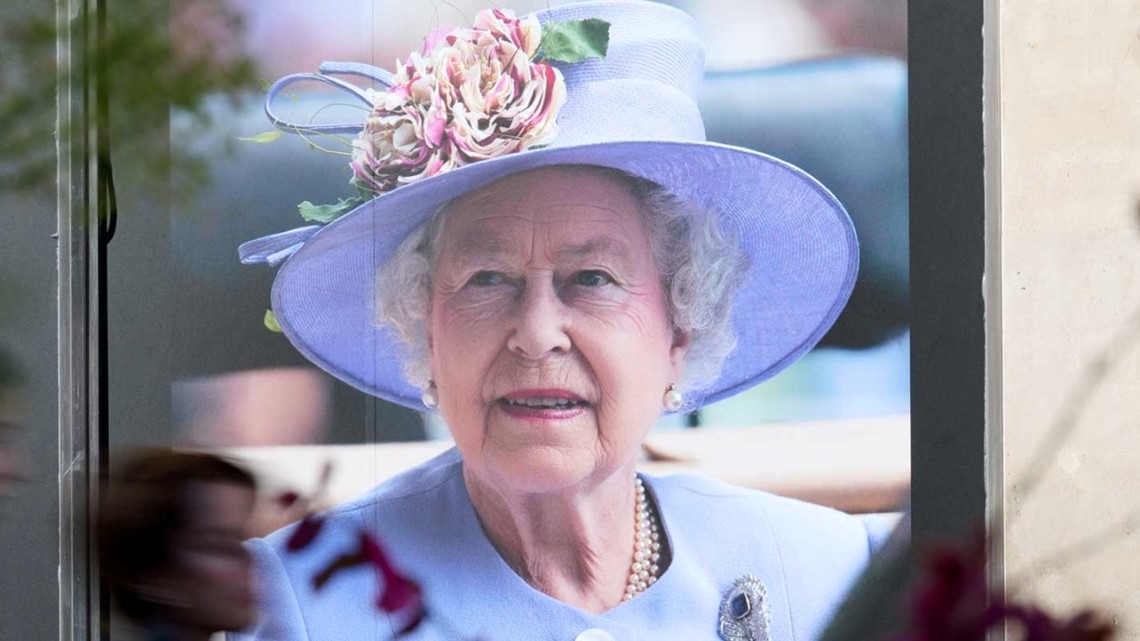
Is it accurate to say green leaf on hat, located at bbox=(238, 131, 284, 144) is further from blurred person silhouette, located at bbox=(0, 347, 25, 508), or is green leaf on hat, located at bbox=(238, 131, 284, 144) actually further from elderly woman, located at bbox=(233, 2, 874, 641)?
blurred person silhouette, located at bbox=(0, 347, 25, 508)

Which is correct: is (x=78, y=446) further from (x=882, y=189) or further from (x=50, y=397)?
(x=882, y=189)

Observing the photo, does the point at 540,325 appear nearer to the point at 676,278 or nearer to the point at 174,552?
the point at 676,278

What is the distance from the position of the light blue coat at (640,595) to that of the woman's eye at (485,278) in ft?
1.34

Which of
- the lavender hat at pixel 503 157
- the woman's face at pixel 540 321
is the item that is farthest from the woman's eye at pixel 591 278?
the lavender hat at pixel 503 157

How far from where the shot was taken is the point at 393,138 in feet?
9.71

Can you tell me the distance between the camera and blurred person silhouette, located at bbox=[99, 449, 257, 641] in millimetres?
691

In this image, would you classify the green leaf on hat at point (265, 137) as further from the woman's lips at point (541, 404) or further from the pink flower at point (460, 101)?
the woman's lips at point (541, 404)

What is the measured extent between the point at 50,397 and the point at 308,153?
0.81 metres

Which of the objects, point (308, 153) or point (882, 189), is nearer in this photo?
point (308, 153)

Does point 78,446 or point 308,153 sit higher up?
point 308,153

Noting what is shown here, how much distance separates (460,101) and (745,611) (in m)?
1.41

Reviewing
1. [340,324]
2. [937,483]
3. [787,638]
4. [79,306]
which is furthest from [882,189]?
[79,306]

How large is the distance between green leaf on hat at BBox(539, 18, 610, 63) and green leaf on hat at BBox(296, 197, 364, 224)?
567mm

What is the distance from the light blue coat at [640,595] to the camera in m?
3.02
